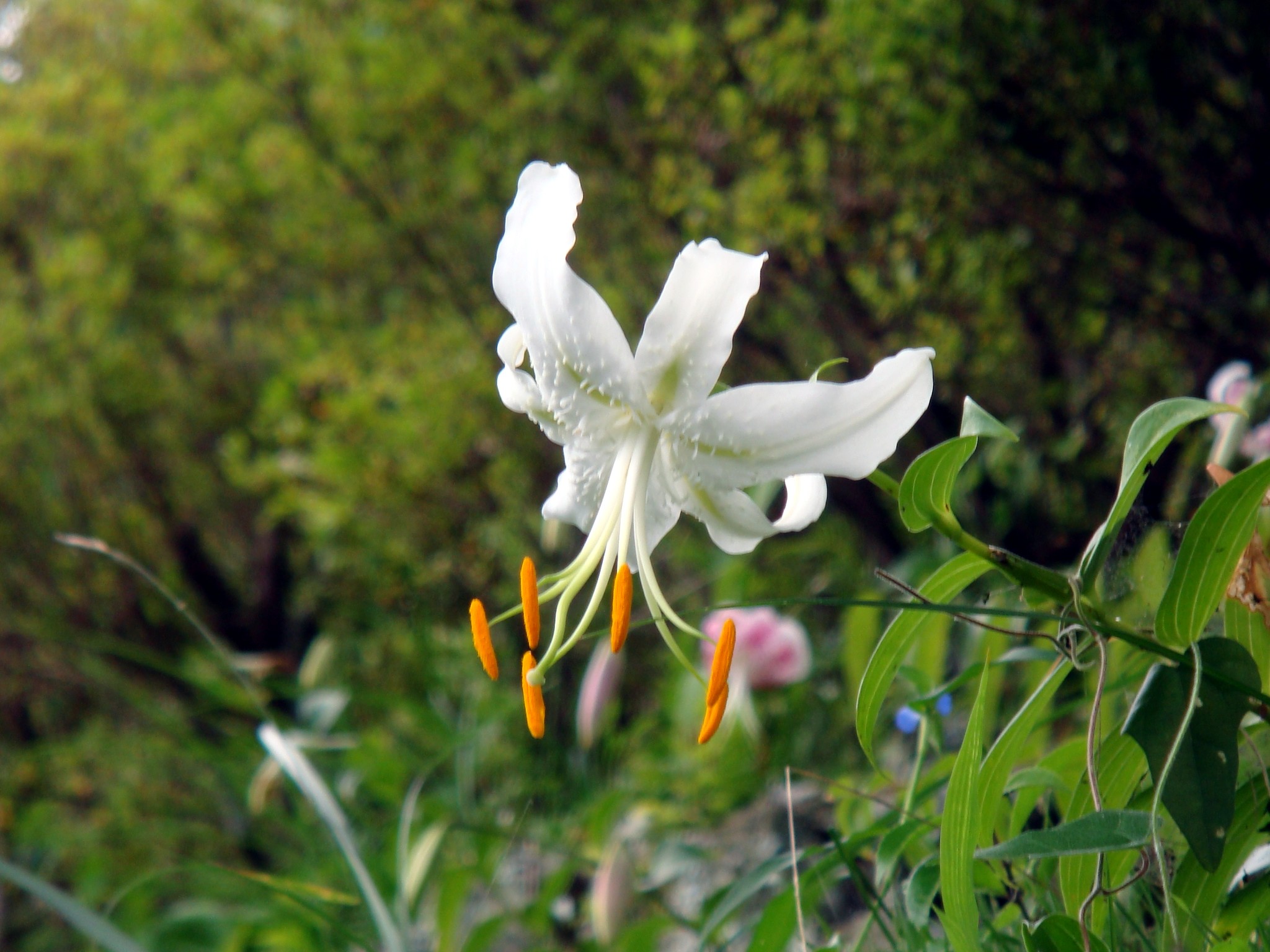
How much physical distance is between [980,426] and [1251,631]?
22 cm

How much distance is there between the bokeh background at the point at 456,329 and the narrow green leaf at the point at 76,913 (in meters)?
0.17

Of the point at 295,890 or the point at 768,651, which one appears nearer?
the point at 295,890

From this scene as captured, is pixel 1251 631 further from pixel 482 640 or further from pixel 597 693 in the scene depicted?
pixel 597 693

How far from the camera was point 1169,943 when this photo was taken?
0.60 metres

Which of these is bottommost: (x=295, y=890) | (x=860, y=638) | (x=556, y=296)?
(x=860, y=638)

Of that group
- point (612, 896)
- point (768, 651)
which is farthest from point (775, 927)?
point (768, 651)

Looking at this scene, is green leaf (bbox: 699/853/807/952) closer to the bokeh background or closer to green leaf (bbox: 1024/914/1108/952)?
green leaf (bbox: 1024/914/1108/952)

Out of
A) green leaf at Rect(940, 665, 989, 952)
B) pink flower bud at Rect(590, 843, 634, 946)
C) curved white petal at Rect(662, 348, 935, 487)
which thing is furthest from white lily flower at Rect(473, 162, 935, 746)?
pink flower bud at Rect(590, 843, 634, 946)

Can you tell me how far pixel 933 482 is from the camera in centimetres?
52

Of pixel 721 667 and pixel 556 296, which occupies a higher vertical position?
pixel 556 296

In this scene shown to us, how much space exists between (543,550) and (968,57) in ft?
4.30

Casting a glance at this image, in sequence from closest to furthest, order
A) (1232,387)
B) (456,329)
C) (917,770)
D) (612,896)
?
(917,770) < (1232,387) < (612,896) < (456,329)

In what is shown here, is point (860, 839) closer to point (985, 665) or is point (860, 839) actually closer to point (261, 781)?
point (985, 665)

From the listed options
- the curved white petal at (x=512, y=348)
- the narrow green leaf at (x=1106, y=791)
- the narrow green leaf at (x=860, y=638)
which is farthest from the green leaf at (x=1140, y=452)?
the narrow green leaf at (x=860, y=638)
